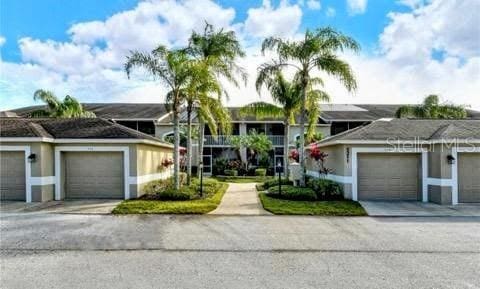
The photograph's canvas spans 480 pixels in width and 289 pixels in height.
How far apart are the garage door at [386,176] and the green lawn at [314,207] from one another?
4.74 ft

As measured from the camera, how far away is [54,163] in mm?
14484

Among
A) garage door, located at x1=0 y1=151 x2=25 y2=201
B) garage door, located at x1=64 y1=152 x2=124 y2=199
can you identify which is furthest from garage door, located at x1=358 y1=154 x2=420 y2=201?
garage door, located at x1=0 y1=151 x2=25 y2=201

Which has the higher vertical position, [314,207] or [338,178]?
[338,178]

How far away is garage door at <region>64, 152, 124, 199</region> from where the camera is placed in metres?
14.8

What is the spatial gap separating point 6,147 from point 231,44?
1146cm

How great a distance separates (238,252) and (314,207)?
19.3ft

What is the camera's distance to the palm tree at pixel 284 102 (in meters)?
17.1

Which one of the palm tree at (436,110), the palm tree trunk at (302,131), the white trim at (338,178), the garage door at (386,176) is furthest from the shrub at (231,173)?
the garage door at (386,176)

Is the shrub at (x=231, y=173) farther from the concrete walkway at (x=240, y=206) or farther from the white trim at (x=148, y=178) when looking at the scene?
the concrete walkway at (x=240, y=206)

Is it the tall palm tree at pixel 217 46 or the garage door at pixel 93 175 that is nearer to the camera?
the garage door at pixel 93 175

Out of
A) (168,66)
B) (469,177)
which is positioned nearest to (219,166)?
(168,66)

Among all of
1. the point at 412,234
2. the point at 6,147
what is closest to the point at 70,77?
the point at 6,147

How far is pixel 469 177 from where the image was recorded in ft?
44.7

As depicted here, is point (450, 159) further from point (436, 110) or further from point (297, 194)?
point (436, 110)
